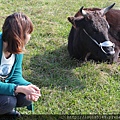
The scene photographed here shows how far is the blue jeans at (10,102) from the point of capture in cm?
364

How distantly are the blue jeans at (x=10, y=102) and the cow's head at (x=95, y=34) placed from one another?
7.28 feet

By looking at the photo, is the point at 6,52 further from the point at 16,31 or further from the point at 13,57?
the point at 16,31

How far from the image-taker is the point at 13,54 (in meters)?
3.89

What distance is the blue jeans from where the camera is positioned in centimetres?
364

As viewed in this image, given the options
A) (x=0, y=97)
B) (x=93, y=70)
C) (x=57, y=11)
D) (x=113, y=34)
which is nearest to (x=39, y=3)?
(x=57, y=11)

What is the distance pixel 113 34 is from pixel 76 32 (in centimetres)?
85

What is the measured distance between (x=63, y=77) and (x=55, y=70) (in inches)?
11.5

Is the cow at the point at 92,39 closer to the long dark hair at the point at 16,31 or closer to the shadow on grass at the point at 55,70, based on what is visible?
the shadow on grass at the point at 55,70

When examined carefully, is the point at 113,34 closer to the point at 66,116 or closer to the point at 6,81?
the point at 66,116

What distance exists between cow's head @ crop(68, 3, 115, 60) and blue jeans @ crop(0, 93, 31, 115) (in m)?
2.22

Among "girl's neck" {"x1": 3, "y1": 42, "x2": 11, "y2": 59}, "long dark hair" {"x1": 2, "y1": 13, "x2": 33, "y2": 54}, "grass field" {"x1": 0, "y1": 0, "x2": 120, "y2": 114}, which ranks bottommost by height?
"grass field" {"x1": 0, "y1": 0, "x2": 120, "y2": 114}

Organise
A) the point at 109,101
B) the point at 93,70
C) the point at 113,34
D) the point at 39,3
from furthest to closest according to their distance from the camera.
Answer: the point at 39,3 < the point at 113,34 < the point at 93,70 < the point at 109,101

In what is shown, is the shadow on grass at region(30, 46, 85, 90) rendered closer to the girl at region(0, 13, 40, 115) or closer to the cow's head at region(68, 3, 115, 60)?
the cow's head at region(68, 3, 115, 60)

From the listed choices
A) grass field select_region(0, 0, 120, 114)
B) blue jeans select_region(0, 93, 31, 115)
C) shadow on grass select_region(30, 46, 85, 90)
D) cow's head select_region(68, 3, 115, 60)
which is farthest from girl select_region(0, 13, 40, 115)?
cow's head select_region(68, 3, 115, 60)
